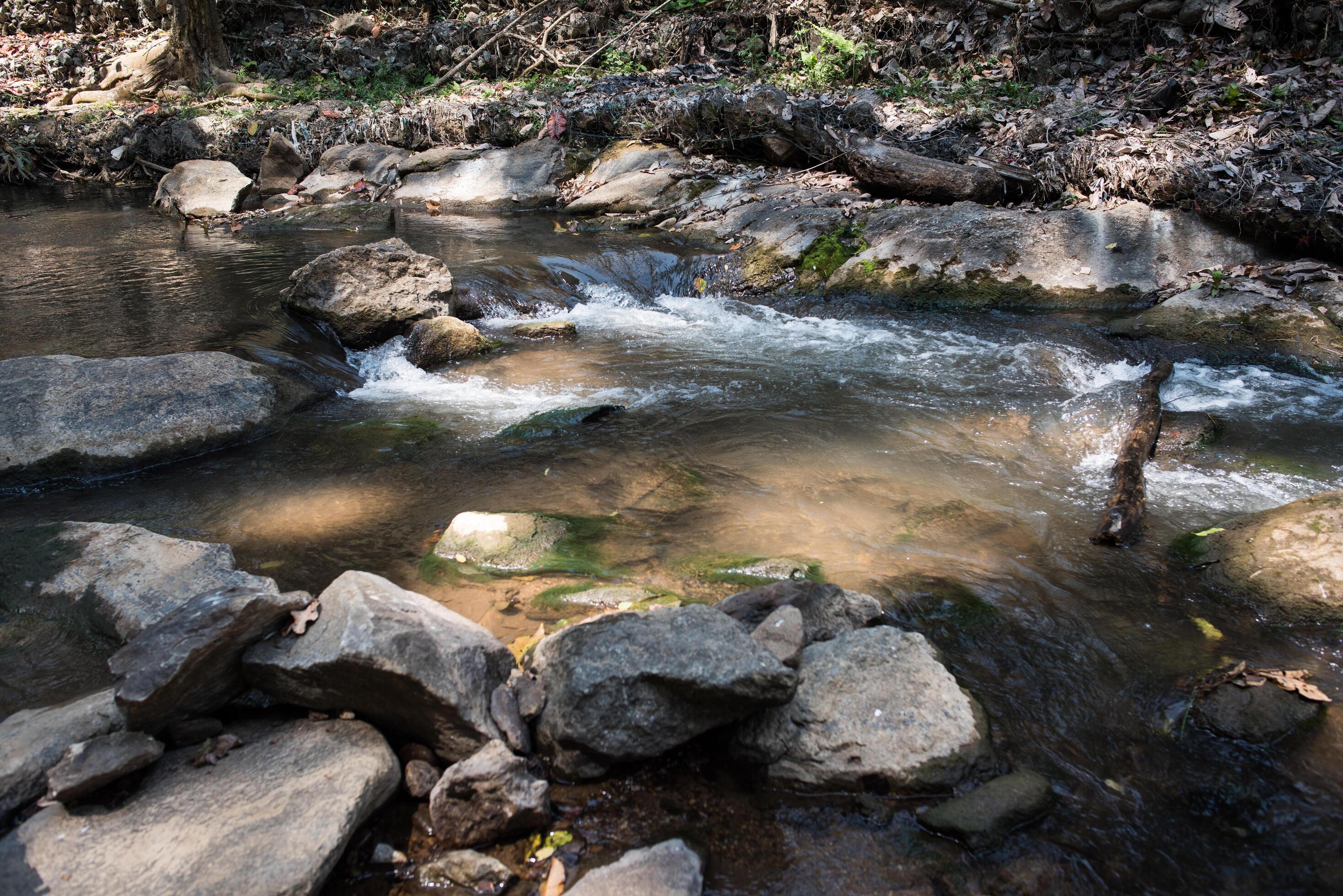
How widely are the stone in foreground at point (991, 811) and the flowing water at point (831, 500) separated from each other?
5 centimetres

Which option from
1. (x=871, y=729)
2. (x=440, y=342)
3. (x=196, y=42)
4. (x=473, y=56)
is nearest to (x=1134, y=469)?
(x=871, y=729)

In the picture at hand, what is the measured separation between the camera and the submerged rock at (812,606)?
301 cm

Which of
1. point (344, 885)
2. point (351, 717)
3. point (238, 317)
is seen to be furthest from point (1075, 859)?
point (238, 317)

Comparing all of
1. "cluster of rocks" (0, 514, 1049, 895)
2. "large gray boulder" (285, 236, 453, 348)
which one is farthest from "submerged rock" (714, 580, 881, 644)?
"large gray boulder" (285, 236, 453, 348)

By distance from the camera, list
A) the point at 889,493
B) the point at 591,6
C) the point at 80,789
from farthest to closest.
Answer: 1. the point at 591,6
2. the point at 889,493
3. the point at 80,789

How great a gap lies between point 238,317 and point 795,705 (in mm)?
6146

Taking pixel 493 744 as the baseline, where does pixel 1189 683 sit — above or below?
below

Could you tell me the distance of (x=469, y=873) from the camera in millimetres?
2176

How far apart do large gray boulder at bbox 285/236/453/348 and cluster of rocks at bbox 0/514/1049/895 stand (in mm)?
4112

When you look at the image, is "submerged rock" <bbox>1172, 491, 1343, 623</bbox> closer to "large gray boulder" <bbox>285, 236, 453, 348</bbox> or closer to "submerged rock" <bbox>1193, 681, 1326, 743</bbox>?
"submerged rock" <bbox>1193, 681, 1326, 743</bbox>

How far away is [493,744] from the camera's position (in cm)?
238

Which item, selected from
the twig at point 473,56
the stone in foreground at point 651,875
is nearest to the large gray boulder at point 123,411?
the stone in foreground at point 651,875

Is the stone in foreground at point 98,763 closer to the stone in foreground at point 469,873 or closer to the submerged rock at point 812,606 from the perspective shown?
the stone in foreground at point 469,873

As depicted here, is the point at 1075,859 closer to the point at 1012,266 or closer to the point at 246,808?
the point at 246,808
